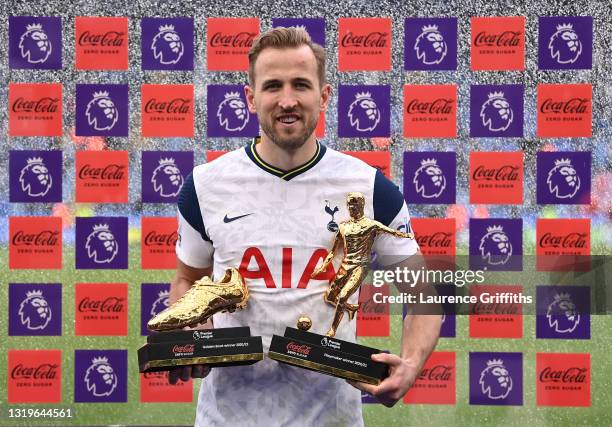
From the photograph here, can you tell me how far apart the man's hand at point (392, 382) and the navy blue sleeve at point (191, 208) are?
1.72 ft

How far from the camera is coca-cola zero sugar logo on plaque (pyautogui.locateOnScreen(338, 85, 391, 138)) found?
3.04 m

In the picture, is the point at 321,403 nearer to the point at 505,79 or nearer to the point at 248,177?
the point at 248,177

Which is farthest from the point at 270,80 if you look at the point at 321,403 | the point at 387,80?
the point at 387,80

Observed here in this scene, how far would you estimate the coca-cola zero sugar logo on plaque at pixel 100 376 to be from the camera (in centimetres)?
309

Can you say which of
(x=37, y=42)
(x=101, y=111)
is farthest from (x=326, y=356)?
(x=37, y=42)

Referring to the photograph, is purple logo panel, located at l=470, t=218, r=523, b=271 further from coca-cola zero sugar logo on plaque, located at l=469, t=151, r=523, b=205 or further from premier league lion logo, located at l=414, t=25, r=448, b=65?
premier league lion logo, located at l=414, t=25, r=448, b=65

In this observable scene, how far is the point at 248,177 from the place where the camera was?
5.54 ft

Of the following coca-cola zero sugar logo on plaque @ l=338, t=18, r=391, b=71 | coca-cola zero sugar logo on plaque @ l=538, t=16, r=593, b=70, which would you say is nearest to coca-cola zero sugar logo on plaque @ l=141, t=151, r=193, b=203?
coca-cola zero sugar logo on plaque @ l=338, t=18, r=391, b=71

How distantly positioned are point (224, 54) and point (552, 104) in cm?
141

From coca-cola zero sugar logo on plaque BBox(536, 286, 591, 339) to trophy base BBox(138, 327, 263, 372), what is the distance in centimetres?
187

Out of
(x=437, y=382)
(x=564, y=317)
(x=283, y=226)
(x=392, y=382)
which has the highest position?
(x=283, y=226)

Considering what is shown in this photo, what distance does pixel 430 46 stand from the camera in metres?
3.04

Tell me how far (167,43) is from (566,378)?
2.22 meters

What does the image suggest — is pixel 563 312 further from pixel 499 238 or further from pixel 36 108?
pixel 36 108
